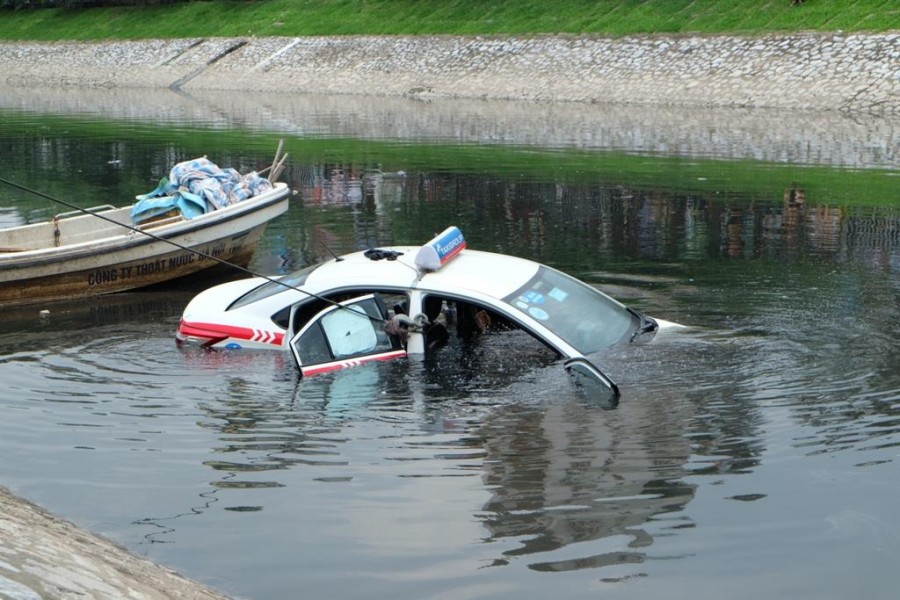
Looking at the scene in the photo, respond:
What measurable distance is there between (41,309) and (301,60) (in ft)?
147

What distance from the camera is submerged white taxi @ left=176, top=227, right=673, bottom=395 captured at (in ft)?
34.0

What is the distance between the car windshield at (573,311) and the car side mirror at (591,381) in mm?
313

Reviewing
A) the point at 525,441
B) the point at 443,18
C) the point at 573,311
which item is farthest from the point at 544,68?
the point at 525,441

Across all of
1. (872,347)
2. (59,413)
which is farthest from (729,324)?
(59,413)

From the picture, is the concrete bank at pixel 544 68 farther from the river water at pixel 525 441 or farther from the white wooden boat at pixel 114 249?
the white wooden boat at pixel 114 249

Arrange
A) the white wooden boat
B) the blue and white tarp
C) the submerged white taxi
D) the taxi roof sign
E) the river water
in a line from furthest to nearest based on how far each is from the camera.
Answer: the blue and white tarp, the white wooden boat, the taxi roof sign, the submerged white taxi, the river water

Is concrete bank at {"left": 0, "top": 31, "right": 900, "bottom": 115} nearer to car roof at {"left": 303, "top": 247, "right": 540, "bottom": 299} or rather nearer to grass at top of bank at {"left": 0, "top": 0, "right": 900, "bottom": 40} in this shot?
grass at top of bank at {"left": 0, "top": 0, "right": 900, "bottom": 40}

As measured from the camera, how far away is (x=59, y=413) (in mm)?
10641

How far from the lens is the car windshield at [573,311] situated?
10414mm

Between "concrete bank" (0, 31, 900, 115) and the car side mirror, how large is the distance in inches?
1202

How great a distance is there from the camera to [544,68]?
48188mm

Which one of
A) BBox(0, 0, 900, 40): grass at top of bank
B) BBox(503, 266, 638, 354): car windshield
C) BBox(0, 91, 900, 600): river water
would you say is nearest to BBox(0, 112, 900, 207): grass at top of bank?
BBox(0, 91, 900, 600): river water

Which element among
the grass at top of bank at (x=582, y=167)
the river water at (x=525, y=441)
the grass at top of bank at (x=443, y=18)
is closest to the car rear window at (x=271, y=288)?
the river water at (x=525, y=441)

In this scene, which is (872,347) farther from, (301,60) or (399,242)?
(301,60)
